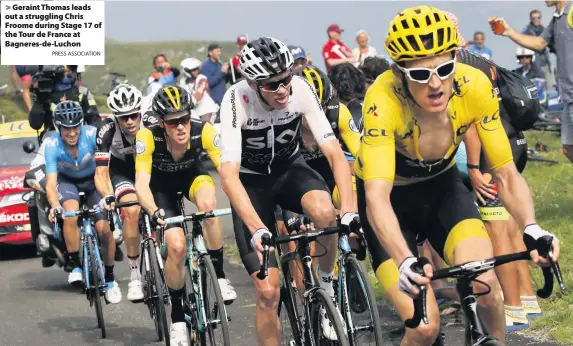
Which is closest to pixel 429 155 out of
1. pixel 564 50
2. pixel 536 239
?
pixel 536 239

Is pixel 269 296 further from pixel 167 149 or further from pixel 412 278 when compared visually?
pixel 167 149

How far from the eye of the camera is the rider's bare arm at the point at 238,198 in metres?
6.37

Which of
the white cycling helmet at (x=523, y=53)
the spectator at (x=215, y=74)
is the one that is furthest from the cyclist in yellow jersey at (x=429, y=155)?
the spectator at (x=215, y=74)

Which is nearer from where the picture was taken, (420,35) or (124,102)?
(420,35)

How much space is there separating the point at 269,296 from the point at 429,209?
1454 mm

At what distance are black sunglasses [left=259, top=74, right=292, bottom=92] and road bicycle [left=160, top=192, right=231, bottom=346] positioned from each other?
3.79 ft

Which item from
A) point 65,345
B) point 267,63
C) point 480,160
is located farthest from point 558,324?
point 65,345

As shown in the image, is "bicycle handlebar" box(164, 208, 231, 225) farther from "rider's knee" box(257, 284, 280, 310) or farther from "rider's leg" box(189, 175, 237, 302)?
"rider's knee" box(257, 284, 280, 310)

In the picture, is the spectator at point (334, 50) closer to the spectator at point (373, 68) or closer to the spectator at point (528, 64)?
the spectator at point (528, 64)

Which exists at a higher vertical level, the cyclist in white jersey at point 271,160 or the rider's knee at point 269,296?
the cyclist in white jersey at point 271,160

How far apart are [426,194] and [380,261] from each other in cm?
48

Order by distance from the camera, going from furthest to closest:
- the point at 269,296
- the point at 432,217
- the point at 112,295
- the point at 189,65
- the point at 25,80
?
the point at 25,80, the point at 189,65, the point at 112,295, the point at 269,296, the point at 432,217

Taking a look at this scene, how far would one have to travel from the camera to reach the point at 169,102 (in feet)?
27.7

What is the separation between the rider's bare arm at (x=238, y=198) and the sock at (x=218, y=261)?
1902 mm
